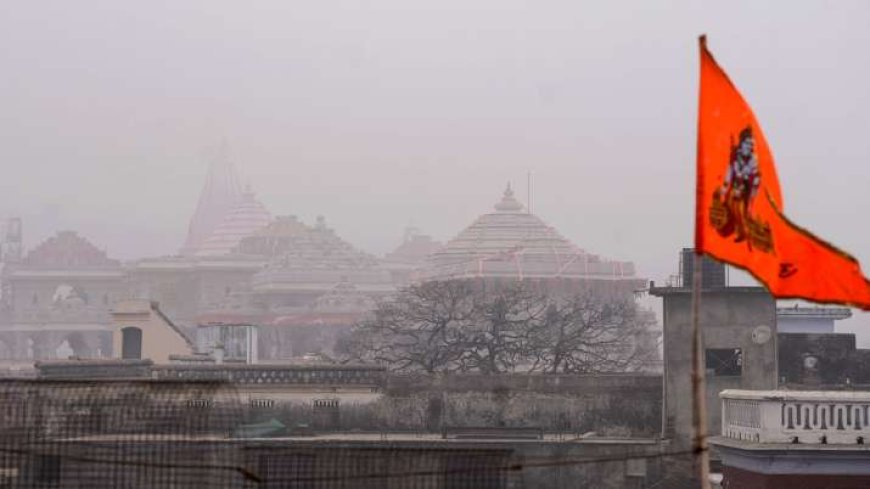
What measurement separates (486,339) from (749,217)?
57548 millimetres

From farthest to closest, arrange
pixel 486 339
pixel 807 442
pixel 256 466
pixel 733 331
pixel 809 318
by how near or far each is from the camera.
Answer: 1. pixel 486 339
2. pixel 809 318
3. pixel 733 331
4. pixel 807 442
5. pixel 256 466

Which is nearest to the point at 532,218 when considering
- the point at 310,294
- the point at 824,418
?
the point at 310,294

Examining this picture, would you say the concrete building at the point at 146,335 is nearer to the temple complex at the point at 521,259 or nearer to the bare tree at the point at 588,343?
the bare tree at the point at 588,343

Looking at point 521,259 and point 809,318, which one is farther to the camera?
point 521,259

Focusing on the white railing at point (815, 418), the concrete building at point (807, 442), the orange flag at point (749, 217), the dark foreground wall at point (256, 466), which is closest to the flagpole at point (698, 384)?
the orange flag at point (749, 217)

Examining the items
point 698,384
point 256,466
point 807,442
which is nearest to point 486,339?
point 807,442

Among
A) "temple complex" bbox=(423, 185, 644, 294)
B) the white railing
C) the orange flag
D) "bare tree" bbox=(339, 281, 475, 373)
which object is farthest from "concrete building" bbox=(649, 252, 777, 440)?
"temple complex" bbox=(423, 185, 644, 294)

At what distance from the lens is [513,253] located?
540 feet

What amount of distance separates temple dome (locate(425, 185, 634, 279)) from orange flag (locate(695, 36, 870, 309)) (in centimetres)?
14092

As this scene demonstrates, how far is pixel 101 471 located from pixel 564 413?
90.2 feet

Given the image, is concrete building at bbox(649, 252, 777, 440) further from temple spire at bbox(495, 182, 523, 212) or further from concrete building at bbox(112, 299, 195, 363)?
temple spire at bbox(495, 182, 523, 212)

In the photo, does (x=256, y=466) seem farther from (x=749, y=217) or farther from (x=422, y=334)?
(x=422, y=334)

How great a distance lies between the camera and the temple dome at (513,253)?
160 m

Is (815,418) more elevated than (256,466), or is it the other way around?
(815,418)
